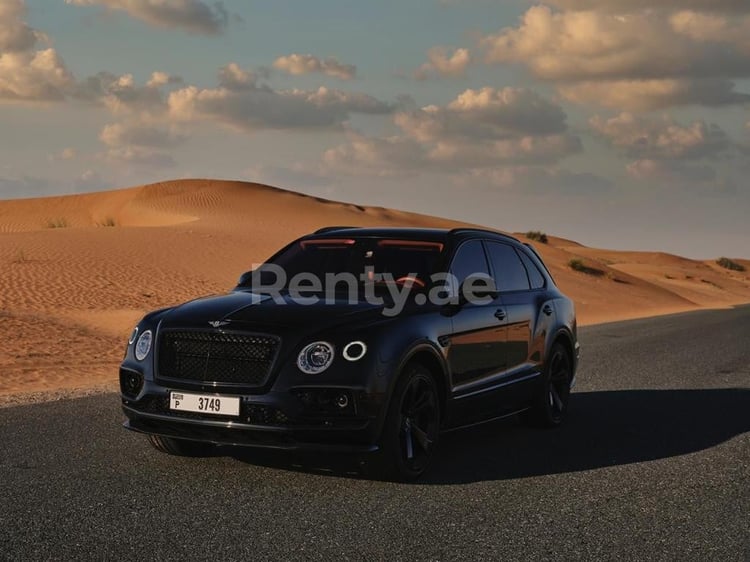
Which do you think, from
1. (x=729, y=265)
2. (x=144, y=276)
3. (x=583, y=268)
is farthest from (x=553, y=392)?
(x=729, y=265)

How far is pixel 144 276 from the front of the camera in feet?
112

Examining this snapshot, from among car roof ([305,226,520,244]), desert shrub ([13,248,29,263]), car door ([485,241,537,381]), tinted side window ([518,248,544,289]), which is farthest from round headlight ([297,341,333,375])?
desert shrub ([13,248,29,263])

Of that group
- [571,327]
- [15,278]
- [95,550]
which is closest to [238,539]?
[95,550]

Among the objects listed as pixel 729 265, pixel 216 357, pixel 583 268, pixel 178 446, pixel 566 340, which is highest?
pixel 216 357

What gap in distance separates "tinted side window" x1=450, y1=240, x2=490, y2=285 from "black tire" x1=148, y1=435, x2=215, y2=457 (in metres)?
2.31

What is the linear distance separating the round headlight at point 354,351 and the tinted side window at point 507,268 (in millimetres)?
2387

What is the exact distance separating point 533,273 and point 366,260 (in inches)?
84.7

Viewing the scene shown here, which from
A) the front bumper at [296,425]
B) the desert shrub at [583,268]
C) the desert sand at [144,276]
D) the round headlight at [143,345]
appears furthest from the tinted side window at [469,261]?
the desert shrub at [583,268]

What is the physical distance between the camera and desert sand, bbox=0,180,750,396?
17.0 metres

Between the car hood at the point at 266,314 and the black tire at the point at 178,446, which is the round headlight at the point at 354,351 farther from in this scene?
the black tire at the point at 178,446

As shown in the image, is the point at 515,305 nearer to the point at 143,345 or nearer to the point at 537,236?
the point at 143,345

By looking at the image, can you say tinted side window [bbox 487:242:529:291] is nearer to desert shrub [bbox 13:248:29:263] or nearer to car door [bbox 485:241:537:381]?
car door [bbox 485:241:537:381]

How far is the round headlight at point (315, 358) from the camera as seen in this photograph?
6.38 m

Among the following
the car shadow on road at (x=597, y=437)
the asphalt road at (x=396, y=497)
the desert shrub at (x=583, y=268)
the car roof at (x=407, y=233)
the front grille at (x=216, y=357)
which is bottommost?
the desert shrub at (x=583, y=268)
